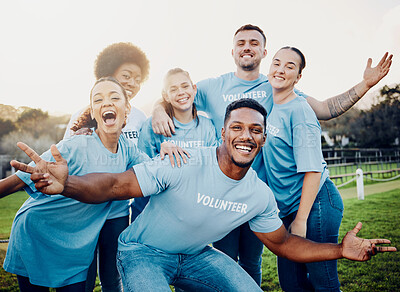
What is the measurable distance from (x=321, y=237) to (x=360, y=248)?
0.39m

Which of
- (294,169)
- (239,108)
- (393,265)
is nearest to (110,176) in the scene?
(239,108)

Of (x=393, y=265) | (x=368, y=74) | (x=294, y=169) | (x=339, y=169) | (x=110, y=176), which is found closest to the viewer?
(x=110, y=176)

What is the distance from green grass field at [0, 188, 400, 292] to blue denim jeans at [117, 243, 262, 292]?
2.33 metres

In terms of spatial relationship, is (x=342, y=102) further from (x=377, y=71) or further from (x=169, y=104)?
(x=169, y=104)

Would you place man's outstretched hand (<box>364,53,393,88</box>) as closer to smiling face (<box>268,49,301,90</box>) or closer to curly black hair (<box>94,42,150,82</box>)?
smiling face (<box>268,49,301,90</box>)

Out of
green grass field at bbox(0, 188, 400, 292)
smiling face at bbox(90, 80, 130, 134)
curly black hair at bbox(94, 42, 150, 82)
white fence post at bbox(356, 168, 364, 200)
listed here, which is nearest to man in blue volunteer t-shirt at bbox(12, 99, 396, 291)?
smiling face at bbox(90, 80, 130, 134)

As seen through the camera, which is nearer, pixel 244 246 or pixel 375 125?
pixel 244 246

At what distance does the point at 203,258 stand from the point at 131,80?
7.97 feet

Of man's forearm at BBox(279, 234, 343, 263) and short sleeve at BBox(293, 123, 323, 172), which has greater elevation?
short sleeve at BBox(293, 123, 323, 172)

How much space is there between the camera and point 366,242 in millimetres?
2248

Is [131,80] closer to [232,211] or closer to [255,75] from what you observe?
[255,75]

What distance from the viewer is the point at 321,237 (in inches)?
102

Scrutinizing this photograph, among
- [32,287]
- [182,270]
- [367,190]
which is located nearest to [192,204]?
[182,270]

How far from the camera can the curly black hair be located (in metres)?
4.04
